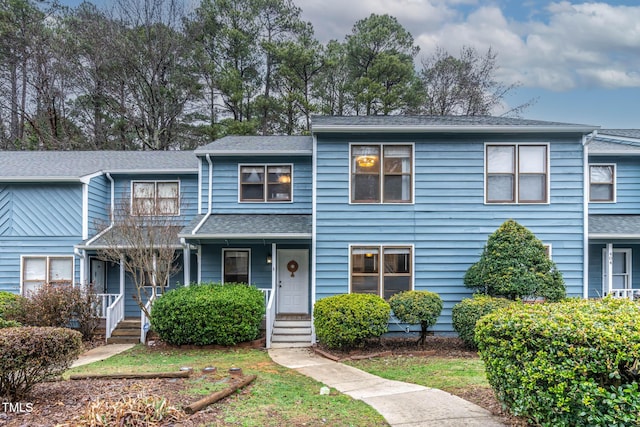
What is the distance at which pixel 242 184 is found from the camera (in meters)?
13.1

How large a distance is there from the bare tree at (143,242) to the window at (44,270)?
1.30 m

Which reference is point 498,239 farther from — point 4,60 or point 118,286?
point 4,60

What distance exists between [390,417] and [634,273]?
11043 millimetres

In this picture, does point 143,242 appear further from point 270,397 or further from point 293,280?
point 270,397

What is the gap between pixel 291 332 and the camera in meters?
11.4

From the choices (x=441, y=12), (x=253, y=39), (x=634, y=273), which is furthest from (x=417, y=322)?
(x=253, y=39)

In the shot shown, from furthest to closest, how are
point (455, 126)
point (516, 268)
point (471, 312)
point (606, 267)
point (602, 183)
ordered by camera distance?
point (602, 183)
point (606, 267)
point (455, 126)
point (516, 268)
point (471, 312)

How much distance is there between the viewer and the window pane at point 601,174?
1320 centimetres

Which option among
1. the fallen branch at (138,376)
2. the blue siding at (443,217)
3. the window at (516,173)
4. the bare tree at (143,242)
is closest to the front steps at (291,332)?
the blue siding at (443,217)

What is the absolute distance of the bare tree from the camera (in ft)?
37.1

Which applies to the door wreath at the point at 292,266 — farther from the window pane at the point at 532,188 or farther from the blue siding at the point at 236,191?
the window pane at the point at 532,188

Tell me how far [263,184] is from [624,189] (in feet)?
35.5

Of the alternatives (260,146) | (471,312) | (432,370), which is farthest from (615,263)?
(260,146)

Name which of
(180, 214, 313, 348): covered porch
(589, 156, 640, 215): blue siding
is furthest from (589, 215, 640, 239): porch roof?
(180, 214, 313, 348): covered porch
